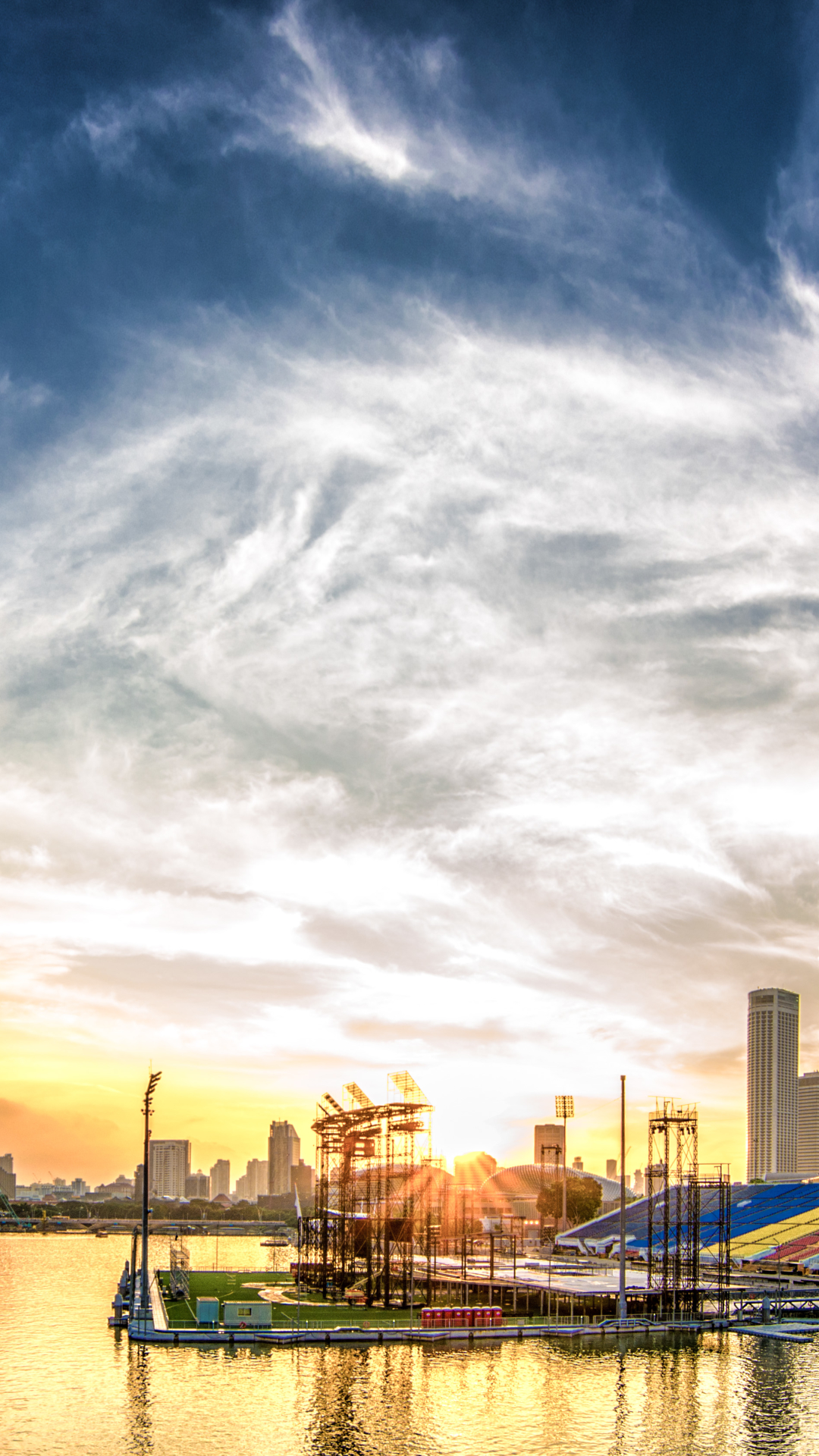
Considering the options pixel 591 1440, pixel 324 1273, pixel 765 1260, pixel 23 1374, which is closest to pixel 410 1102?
pixel 324 1273

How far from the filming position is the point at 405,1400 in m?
63.4

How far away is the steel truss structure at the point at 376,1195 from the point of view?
100 meters

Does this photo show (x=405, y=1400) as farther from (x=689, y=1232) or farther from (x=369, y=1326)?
(x=689, y=1232)

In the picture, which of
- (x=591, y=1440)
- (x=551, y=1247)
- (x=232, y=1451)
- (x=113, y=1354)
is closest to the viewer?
(x=232, y=1451)

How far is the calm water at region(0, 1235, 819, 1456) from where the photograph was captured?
183 ft

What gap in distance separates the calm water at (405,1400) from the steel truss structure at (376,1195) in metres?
20.3

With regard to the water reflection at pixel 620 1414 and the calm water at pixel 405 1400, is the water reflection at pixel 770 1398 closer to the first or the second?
the calm water at pixel 405 1400

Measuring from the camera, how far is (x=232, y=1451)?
174 ft

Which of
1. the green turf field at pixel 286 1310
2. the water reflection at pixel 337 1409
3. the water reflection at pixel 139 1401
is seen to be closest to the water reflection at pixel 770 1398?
the water reflection at pixel 337 1409

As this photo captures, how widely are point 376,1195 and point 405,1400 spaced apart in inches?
1790

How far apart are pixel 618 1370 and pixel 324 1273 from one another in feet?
124

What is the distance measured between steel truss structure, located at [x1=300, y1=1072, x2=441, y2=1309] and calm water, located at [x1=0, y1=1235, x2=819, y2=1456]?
20272mm

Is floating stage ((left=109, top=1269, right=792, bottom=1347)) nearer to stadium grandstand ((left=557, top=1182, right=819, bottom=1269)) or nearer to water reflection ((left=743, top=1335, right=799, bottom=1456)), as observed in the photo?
water reflection ((left=743, top=1335, right=799, bottom=1456))

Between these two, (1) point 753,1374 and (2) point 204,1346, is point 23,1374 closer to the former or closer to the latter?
(2) point 204,1346
